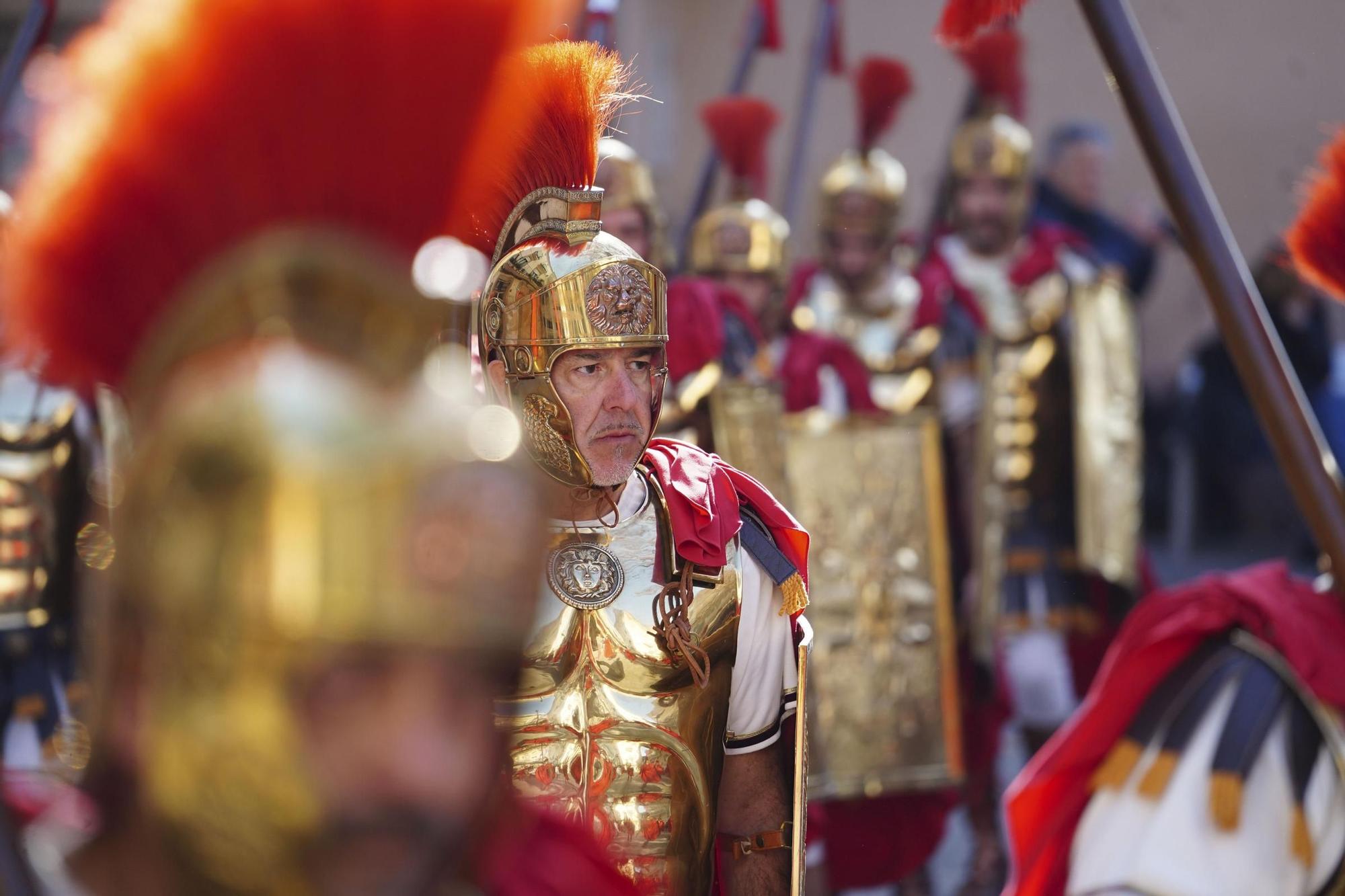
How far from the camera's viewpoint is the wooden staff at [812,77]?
24.2 feet

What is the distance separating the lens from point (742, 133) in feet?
21.2

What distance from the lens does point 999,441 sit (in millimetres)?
6543

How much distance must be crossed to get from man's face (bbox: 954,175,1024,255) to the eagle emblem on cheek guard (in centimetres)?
464

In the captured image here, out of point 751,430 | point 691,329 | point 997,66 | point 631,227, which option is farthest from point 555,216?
point 997,66

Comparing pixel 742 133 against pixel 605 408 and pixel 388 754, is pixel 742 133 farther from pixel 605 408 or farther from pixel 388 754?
pixel 388 754

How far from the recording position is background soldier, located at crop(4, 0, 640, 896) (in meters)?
1.04

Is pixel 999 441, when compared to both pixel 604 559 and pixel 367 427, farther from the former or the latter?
pixel 367 427

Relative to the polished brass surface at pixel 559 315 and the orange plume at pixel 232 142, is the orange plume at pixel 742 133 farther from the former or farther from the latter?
the orange plume at pixel 232 142

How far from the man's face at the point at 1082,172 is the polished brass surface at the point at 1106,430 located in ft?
5.03

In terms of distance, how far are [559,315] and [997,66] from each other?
18.2ft

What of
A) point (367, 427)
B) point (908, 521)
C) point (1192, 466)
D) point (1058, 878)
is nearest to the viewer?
point (367, 427)

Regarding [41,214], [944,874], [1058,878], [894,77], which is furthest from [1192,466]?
[41,214]

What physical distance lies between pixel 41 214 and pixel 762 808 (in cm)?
163

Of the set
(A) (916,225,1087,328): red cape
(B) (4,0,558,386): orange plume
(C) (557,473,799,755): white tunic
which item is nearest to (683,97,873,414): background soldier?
(A) (916,225,1087,328): red cape
